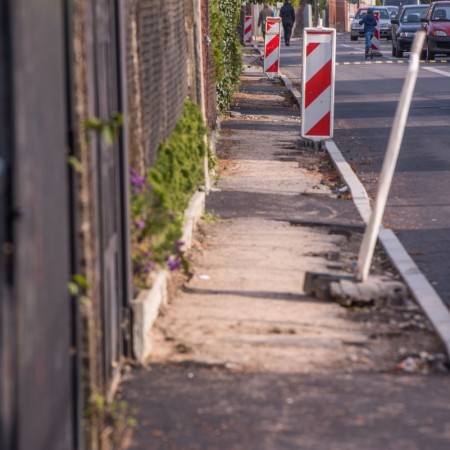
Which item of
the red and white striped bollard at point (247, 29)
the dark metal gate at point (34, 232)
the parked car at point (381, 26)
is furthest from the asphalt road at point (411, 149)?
the parked car at point (381, 26)

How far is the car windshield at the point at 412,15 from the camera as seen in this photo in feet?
151

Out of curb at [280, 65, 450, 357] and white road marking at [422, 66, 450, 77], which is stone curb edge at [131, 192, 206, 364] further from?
white road marking at [422, 66, 450, 77]

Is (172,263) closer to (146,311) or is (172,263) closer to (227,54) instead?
(146,311)

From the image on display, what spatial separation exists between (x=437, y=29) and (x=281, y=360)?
3523cm

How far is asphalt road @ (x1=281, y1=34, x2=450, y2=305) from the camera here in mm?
9945

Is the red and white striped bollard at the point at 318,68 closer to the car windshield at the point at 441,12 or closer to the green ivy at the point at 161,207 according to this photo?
the green ivy at the point at 161,207

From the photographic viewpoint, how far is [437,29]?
40.2 m

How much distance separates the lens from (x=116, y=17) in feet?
19.6

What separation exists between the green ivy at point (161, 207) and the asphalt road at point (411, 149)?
1751mm

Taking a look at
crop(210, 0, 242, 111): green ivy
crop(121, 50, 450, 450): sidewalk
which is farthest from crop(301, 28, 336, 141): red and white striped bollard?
crop(121, 50, 450, 450): sidewalk

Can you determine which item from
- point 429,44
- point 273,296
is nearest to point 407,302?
point 273,296

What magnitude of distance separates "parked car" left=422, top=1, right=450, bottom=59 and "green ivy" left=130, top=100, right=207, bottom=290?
32132 millimetres

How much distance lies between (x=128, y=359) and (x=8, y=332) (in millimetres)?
2861

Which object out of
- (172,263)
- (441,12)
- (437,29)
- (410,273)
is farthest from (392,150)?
(441,12)
